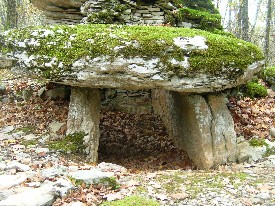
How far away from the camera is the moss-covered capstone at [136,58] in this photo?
5738 millimetres

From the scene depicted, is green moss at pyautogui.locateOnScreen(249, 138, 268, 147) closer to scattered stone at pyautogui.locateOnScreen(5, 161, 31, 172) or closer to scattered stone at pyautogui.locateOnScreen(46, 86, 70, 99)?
scattered stone at pyautogui.locateOnScreen(5, 161, 31, 172)

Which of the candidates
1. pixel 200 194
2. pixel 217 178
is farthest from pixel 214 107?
pixel 200 194

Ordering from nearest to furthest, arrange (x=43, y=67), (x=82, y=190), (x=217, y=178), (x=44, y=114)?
(x=82, y=190) < (x=217, y=178) < (x=43, y=67) < (x=44, y=114)

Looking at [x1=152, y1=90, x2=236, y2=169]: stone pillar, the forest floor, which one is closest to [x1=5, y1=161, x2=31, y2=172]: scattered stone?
the forest floor

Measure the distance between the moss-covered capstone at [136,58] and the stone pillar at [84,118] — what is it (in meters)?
0.76

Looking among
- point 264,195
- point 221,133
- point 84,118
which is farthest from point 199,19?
point 264,195

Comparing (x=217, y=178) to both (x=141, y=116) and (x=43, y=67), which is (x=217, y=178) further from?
(x=141, y=116)

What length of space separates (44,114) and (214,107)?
12.3 ft

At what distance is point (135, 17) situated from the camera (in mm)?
8312

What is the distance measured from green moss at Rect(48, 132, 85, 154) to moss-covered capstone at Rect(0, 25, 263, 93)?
1.14 meters

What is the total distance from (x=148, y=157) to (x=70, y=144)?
2.01m

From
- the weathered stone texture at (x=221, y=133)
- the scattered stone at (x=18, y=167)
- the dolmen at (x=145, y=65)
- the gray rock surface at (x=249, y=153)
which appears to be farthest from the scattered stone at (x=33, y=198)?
the gray rock surface at (x=249, y=153)

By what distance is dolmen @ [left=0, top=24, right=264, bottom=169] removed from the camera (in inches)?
226

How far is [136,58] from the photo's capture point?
5719 mm
